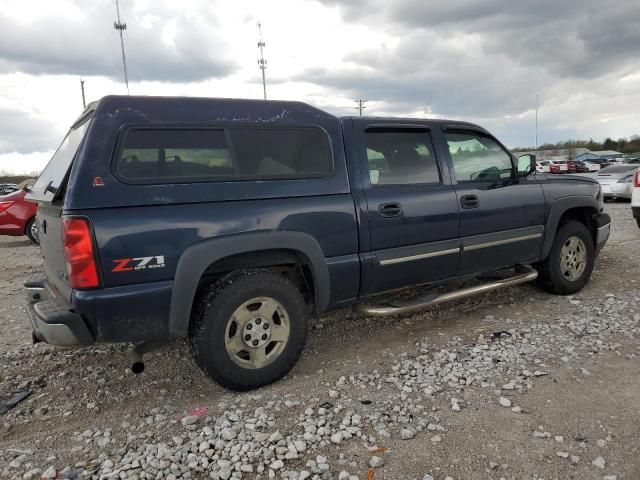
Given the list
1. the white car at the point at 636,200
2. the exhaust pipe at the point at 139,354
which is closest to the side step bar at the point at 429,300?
the exhaust pipe at the point at 139,354

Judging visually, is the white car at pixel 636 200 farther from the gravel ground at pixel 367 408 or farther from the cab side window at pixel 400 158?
the cab side window at pixel 400 158

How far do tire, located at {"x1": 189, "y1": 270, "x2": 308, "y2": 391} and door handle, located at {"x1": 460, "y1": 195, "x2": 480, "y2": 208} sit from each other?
5.74ft

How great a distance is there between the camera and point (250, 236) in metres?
3.12

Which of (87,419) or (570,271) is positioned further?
(570,271)

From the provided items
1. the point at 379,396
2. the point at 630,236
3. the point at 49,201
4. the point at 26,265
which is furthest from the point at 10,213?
the point at 630,236

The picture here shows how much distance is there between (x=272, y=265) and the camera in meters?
3.42

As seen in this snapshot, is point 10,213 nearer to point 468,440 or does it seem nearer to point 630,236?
point 468,440

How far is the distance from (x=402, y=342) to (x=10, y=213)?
953 centimetres

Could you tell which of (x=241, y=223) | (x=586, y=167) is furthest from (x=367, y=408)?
(x=586, y=167)

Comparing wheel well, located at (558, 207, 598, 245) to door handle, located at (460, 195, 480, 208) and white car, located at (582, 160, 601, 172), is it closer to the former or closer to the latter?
door handle, located at (460, 195, 480, 208)

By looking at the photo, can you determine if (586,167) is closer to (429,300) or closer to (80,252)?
(429,300)

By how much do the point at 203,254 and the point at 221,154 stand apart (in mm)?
690

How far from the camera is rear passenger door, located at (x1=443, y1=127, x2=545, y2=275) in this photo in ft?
13.9

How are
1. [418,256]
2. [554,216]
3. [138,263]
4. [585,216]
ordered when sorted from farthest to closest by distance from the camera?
1. [585,216]
2. [554,216]
3. [418,256]
4. [138,263]
